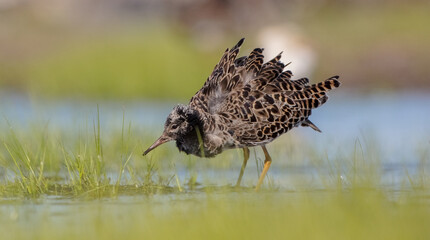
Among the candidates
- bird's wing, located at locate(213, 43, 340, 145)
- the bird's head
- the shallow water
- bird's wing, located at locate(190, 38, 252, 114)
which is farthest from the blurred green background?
the bird's head

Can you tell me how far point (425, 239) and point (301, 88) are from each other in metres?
3.94

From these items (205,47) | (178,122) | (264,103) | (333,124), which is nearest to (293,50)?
(333,124)

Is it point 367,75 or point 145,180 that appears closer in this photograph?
point 145,180

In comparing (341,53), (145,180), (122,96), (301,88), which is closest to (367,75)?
(341,53)

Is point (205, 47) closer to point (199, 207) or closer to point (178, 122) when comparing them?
point (178, 122)

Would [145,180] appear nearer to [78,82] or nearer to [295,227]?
[295,227]

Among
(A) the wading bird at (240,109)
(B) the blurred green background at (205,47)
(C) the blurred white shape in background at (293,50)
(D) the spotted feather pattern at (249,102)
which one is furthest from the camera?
(B) the blurred green background at (205,47)

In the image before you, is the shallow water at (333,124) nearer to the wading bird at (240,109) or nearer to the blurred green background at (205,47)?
the wading bird at (240,109)

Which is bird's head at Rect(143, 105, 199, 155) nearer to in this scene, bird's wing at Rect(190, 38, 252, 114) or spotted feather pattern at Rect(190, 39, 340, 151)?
spotted feather pattern at Rect(190, 39, 340, 151)

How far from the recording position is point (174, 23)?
2794 centimetres

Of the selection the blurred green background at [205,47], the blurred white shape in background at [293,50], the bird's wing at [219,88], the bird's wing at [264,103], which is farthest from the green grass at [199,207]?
the blurred white shape in background at [293,50]

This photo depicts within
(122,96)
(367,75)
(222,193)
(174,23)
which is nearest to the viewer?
(222,193)

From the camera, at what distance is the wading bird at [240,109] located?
26.2ft

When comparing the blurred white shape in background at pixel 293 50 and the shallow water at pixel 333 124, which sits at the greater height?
the blurred white shape in background at pixel 293 50
